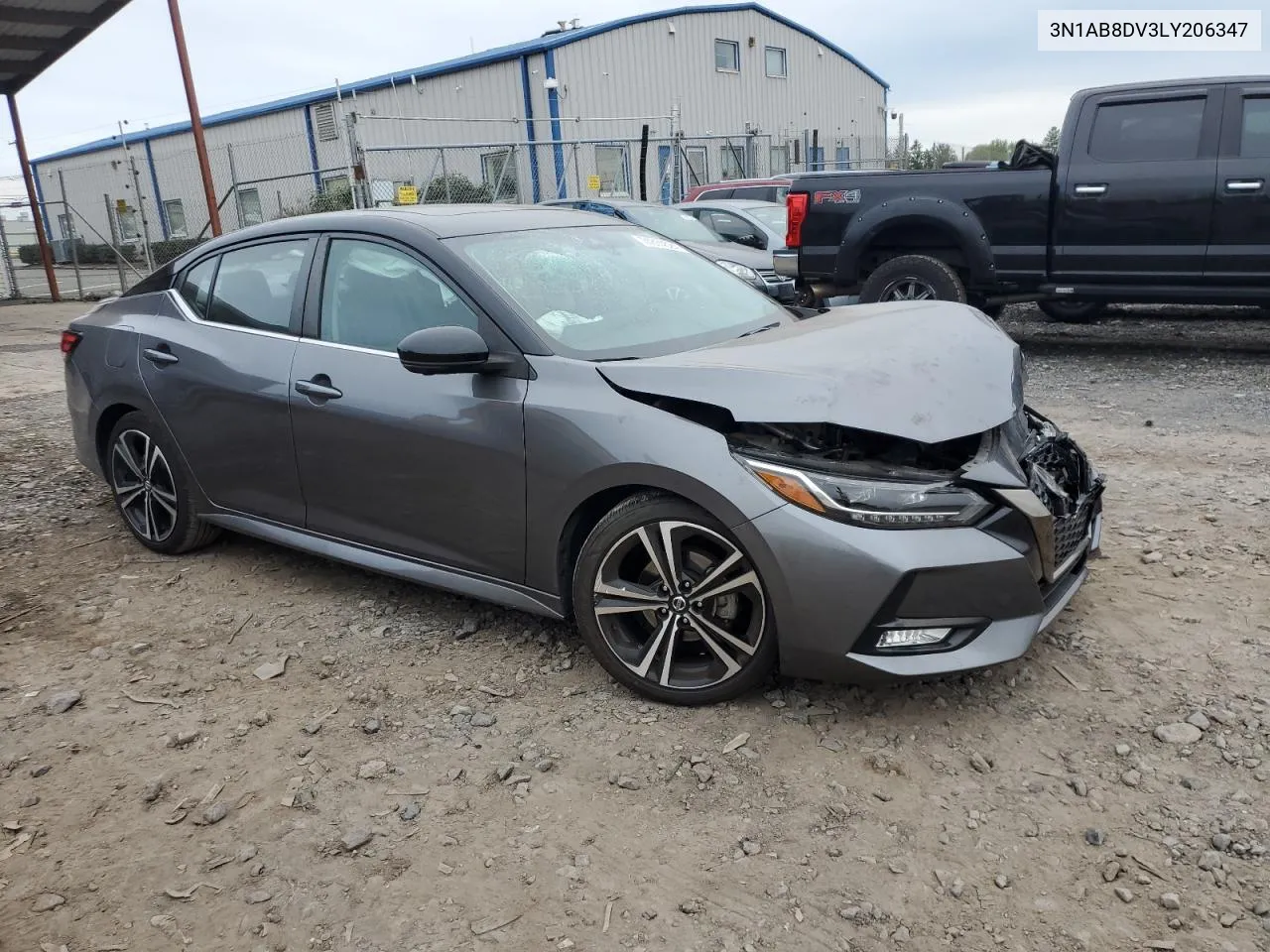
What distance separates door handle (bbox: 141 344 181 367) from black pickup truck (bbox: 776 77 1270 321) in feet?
18.8

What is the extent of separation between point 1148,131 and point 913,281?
2.04 meters

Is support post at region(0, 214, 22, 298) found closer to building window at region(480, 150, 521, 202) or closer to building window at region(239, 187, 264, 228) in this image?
building window at region(239, 187, 264, 228)

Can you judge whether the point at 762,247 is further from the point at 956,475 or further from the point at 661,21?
the point at 661,21

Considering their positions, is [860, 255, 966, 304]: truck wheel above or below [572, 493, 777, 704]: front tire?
above

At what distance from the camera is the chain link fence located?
18.4m

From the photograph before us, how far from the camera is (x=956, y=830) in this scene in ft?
8.45

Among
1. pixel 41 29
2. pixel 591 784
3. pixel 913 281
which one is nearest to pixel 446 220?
pixel 591 784

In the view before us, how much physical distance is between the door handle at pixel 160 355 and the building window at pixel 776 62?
28.1 metres

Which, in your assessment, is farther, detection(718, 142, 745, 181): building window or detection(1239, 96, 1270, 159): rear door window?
detection(718, 142, 745, 181): building window

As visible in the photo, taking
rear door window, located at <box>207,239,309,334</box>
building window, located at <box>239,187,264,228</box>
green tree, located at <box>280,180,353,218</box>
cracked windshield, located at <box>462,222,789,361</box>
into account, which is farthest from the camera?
building window, located at <box>239,187,264,228</box>

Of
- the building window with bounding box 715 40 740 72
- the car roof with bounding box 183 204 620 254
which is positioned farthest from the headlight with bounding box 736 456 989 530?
the building window with bounding box 715 40 740 72

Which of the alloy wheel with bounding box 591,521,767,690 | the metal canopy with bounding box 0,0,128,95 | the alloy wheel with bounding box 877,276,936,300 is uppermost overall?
the metal canopy with bounding box 0,0,128,95

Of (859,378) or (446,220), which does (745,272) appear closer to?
(446,220)

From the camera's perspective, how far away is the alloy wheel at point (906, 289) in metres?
8.28
